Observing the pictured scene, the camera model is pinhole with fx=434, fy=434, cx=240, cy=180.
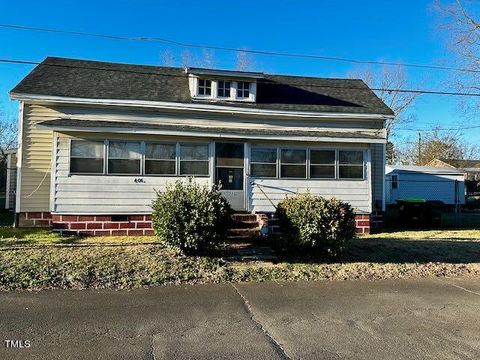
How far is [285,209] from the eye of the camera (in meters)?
9.30

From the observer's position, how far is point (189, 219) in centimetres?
839

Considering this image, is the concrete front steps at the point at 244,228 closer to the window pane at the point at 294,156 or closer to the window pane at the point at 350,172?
the window pane at the point at 294,156

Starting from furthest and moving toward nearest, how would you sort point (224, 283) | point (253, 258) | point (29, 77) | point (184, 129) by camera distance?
point (29, 77) → point (184, 129) → point (253, 258) → point (224, 283)

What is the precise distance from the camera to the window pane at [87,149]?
12109mm

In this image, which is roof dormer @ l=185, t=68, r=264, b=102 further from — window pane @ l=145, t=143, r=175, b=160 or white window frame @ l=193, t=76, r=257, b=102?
window pane @ l=145, t=143, r=175, b=160

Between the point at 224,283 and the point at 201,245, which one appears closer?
the point at 224,283

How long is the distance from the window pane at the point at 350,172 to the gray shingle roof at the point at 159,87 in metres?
2.16

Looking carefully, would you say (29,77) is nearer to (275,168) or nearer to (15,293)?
(275,168)

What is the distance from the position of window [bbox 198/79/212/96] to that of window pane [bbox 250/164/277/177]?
10.2 ft

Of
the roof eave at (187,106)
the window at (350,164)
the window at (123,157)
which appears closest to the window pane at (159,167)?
the window at (123,157)

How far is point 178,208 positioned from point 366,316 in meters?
4.05

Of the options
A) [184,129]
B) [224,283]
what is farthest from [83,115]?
[224,283]

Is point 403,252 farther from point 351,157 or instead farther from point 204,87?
point 204,87

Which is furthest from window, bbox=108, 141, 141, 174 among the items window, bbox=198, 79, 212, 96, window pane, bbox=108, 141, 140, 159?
window, bbox=198, 79, 212, 96
